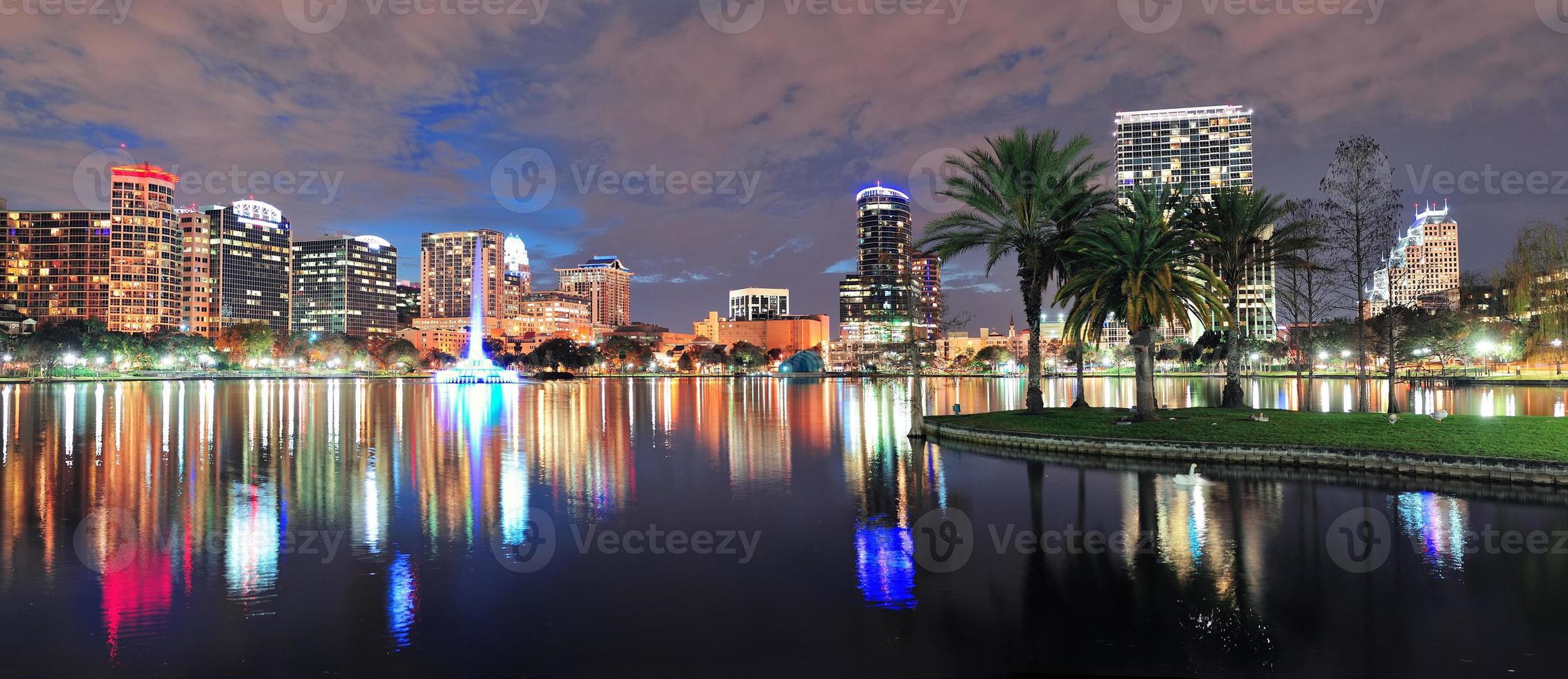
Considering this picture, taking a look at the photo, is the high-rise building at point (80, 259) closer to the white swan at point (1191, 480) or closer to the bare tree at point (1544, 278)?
the white swan at point (1191, 480)

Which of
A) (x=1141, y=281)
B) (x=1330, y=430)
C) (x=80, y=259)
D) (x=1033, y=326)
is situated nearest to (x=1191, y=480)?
(x=1330, y=430)

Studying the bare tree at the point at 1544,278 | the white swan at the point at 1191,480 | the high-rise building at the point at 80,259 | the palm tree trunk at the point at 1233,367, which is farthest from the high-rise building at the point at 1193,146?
the high-rise building at the point at 80,259

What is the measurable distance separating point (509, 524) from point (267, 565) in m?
4.02

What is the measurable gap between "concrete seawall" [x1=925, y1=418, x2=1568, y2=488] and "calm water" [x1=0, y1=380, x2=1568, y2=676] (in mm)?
836

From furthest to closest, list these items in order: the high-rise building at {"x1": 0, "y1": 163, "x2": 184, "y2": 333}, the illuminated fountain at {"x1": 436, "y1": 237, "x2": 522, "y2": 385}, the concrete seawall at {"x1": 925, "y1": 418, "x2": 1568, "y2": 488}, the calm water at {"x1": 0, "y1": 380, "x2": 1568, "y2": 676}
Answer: the high-rise building at {"x1": 0, "y1": 163, "x2": 184, "y2": 333} < the illuminated fountain at {"x1": 436, "y1": 237, "x2": 522, "y2": 385} < the concrete seawall at {"x1": 925, "y1": 418, "x2": 1568, "y2": 488} < the calm water at {"x1": 0, "y1": 380, "x2": 1568, "y2": 676}

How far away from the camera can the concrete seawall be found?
60.2 feet

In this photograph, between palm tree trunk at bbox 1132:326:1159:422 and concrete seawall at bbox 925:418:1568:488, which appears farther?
palm tree trunk at bbox 1132:326:1159:422

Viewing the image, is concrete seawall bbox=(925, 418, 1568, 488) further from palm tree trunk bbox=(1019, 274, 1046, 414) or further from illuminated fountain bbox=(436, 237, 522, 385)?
illuminated fountain bbox=(436, 237, 522, 385)

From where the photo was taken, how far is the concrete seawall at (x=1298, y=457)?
18344 millimetres

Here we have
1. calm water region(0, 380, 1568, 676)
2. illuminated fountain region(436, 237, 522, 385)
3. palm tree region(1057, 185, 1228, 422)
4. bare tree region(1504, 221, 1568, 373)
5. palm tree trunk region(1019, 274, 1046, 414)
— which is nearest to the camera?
calm water region(0, 380, 1568, 676)

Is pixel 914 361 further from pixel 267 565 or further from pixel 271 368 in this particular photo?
pixel 271 368

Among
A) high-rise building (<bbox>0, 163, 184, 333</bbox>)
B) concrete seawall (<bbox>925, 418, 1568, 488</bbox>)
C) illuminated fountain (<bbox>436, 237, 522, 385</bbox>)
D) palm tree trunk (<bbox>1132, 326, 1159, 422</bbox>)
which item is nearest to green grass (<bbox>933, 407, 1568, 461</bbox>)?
concrete seawall (<bbox>925, 418, 1568, 488</bbox>)

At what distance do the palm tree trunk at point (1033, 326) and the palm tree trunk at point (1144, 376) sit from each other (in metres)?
4.37

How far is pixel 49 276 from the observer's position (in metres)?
197
